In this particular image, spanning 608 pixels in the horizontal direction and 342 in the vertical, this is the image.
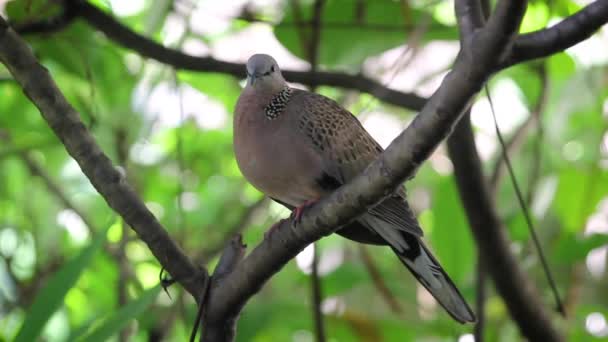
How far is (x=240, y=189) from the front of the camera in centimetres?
388

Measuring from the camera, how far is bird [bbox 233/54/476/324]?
6.93 feet

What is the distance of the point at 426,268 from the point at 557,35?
39.2 inches

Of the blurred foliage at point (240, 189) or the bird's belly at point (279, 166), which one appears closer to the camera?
the bird's belly at point (279, 166)

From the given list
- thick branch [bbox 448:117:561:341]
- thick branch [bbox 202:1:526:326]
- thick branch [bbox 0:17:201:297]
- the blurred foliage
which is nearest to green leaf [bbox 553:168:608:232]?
the blurred foliage

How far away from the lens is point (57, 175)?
3219mm

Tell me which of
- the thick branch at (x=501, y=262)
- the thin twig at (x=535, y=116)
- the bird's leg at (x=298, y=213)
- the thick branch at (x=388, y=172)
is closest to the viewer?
the thick branch at (x=388, y=172)

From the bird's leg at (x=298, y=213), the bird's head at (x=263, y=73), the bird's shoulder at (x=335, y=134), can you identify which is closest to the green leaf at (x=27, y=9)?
the bird's head at (x=263, y=73)

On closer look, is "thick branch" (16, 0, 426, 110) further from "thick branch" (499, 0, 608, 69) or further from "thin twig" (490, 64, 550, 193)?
"thick branch" (499, 0, 608, 69)

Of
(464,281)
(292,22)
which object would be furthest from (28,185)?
(464,281)

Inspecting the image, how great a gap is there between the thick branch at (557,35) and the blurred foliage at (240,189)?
0.88 meters

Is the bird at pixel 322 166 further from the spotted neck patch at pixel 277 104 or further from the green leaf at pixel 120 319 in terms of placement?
the green leaf at pixel 120 319

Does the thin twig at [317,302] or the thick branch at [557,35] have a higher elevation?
the thin twig at [317,302]

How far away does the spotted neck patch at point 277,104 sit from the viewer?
2246mm

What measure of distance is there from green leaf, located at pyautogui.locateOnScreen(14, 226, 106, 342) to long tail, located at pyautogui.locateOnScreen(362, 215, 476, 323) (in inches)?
27.5
